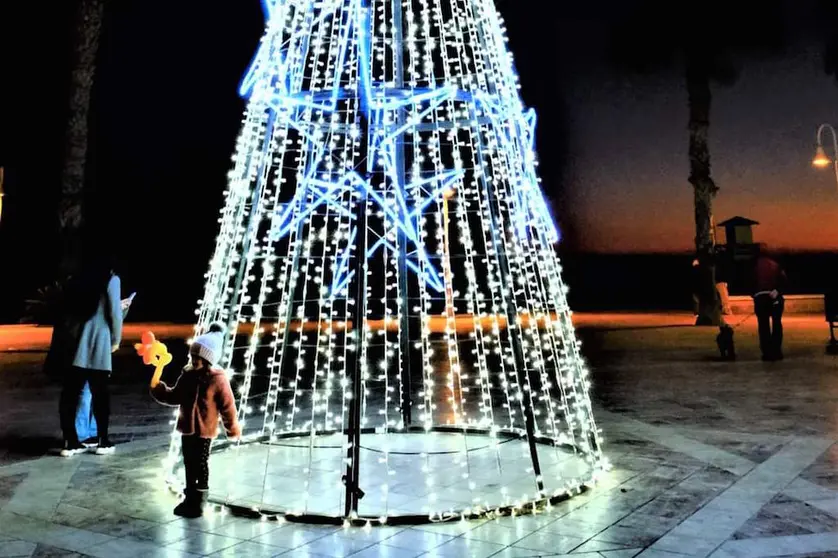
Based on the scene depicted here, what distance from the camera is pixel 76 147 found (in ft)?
57.3

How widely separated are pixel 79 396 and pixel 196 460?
2.07 m

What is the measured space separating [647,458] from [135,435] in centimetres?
456

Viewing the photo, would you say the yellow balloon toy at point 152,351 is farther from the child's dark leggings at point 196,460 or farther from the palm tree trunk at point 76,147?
the palm tree trunk at point 76,147

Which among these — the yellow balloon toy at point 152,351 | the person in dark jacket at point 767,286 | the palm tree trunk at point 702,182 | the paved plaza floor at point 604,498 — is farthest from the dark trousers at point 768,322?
the yellow balloon toy at point 152,351

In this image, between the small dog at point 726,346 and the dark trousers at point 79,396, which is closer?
the dark trousers at point 79,396

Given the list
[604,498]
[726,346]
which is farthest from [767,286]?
[604,498]

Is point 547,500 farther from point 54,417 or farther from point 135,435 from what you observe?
point 54,417

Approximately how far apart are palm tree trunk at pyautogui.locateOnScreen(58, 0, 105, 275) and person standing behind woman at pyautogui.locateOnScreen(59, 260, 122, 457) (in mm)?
12615

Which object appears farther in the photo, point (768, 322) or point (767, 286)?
point (768, 322)

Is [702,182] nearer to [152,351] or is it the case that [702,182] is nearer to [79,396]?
[79,396]

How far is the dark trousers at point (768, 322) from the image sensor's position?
10891 mm

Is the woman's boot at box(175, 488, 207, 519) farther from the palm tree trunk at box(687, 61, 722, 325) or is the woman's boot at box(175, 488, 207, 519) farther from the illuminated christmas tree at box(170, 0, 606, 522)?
the palm tree trunk at box(687, 61, 722, 325)

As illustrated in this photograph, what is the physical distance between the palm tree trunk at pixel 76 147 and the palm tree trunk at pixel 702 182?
15.2 meters

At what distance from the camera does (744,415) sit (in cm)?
705
